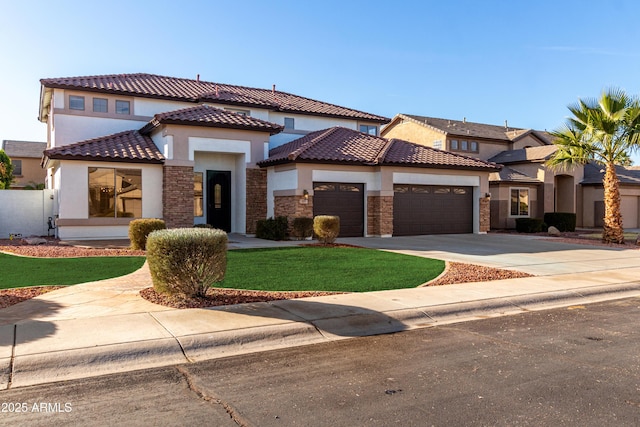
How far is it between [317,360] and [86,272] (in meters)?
7.71

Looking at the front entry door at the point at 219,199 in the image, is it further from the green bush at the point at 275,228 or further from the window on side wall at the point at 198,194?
the green bush at the point at 275,228

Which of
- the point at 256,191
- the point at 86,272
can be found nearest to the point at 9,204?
the point at 256,191

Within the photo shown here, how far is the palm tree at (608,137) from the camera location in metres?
20.0

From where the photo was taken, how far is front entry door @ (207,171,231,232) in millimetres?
22312

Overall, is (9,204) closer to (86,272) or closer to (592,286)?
(86,272)

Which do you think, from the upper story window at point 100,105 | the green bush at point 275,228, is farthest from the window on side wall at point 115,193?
the green bush at point 275,228

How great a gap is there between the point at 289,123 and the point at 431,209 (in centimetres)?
887

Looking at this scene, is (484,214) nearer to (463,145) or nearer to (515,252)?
(515,252)

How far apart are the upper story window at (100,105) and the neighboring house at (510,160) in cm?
2092

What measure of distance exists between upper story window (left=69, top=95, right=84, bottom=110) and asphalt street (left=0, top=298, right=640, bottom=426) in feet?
65.3

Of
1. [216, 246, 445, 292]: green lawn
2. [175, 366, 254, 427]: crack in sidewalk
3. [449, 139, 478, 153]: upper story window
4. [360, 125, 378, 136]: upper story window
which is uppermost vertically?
[360, 125, 378, 136]: upper story window

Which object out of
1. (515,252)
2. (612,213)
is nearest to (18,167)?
(515,252)

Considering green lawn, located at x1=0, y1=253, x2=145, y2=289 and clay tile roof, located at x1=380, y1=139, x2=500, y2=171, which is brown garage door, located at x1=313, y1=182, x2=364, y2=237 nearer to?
clay tile roof, located at x1=380, y1=139, x2=500, y2=171

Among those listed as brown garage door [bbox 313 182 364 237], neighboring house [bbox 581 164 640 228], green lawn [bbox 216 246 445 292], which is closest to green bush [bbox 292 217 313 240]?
brown garage door [bbox 313 182 364 237]
